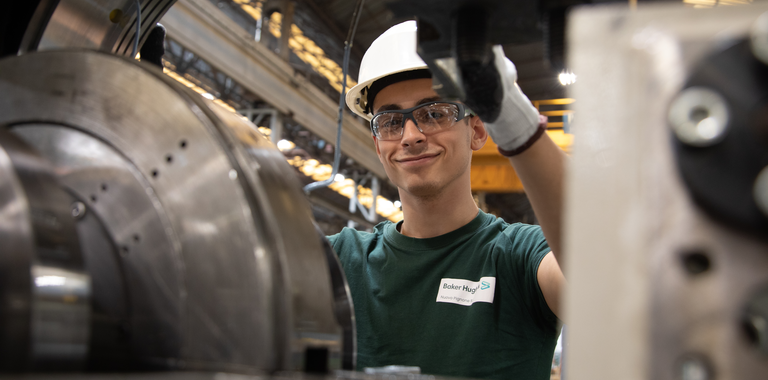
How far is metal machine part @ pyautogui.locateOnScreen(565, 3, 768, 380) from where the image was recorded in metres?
0.32

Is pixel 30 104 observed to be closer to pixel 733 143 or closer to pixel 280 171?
pixel 280 171

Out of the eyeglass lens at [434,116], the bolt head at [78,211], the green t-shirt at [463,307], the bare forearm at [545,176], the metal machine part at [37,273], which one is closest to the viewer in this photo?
the metal machine part at [37,273]

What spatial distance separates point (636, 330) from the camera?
33 cm

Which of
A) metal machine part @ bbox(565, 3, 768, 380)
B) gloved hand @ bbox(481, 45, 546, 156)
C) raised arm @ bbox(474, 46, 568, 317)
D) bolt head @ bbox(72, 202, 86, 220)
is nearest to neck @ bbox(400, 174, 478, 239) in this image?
raised arm @ bbox(474, 46, 568, 317)

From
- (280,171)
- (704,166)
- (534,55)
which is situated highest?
(534,55)

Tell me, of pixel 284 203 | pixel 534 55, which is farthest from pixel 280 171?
pixel 534 55

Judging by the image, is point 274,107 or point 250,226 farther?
point 274,107

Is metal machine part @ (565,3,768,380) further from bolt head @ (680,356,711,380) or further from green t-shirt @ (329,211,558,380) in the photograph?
green t-shirt @ (329,211,558,380)

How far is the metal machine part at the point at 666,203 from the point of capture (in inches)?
12.5

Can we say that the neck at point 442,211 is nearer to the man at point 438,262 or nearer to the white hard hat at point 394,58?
the man at point 438,262

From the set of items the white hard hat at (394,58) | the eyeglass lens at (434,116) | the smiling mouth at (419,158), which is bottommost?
the smiling mouth at (419,158)

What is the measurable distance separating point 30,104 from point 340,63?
5730 mm

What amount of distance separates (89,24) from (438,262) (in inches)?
44.2

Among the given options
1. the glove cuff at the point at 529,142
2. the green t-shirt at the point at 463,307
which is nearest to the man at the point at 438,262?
the green t-shirt at the point at 463,307
